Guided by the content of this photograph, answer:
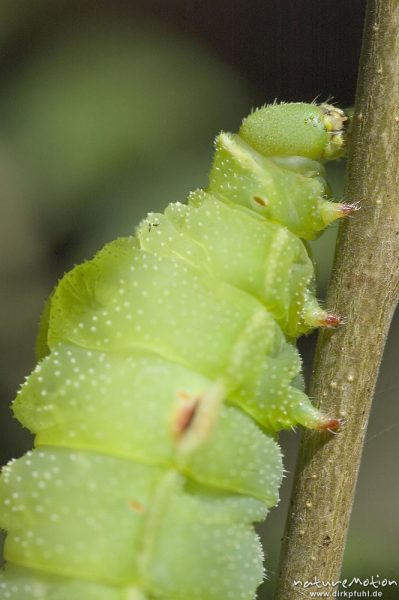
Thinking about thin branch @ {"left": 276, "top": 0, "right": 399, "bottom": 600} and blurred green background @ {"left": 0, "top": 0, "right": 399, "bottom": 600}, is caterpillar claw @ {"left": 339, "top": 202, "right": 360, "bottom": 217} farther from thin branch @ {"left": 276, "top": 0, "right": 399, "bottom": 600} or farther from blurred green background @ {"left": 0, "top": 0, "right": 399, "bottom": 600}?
blurred green background @ {"left": 0, "top": 0, "right": 399, "bottom": 600}

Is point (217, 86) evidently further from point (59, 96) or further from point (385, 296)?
point (385, 296)

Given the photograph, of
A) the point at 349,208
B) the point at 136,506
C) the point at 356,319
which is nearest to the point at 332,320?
the point at 356,319

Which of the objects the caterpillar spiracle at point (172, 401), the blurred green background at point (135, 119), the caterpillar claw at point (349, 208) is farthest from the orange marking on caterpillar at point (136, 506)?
the blurred green background at point (135, 119)

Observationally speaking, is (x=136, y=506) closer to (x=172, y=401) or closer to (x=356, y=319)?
(x=172, y=401)

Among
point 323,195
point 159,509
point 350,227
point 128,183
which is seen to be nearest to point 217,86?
point 128,183

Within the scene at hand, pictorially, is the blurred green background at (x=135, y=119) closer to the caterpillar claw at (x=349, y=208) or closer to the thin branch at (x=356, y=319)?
the thin branch at (x=356, y=319)

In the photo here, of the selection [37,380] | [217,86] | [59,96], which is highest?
[217,86]
